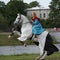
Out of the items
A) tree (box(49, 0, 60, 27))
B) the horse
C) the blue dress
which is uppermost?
the blue dress

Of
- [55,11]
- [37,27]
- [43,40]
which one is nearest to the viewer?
[43,40]

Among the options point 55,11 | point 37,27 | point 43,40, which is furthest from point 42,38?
point 55,11

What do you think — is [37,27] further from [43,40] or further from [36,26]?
[43,40]

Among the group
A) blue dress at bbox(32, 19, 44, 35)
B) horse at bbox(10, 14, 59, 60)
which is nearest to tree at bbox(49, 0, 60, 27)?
horse at bbox(10, 14, 59, 60)

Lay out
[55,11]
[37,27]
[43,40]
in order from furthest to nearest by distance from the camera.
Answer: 1. [55,11]
2. [37,27]
3. [43,40]

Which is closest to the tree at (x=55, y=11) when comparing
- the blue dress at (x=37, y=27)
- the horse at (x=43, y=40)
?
the horse at (x=43, y=40)

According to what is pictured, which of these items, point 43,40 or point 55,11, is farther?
point 55,11

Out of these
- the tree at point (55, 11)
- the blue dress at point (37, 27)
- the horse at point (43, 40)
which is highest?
the blue dress at point (37, 27)

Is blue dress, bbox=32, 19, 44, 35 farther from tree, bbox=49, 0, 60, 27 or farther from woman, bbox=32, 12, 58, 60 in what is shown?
tree, bbox=49, 0, 60, 27

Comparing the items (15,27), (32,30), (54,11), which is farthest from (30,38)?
(54,11)

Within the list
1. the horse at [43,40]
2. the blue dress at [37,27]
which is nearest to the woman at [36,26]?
the blue dress at [37,27]

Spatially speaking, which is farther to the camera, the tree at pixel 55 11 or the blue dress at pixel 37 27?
the tree at pixel 55 11

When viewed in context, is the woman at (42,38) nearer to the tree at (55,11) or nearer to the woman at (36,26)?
the woman at (36,26)

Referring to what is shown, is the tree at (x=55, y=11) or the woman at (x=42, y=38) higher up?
the woman at (x=42, y=38)
